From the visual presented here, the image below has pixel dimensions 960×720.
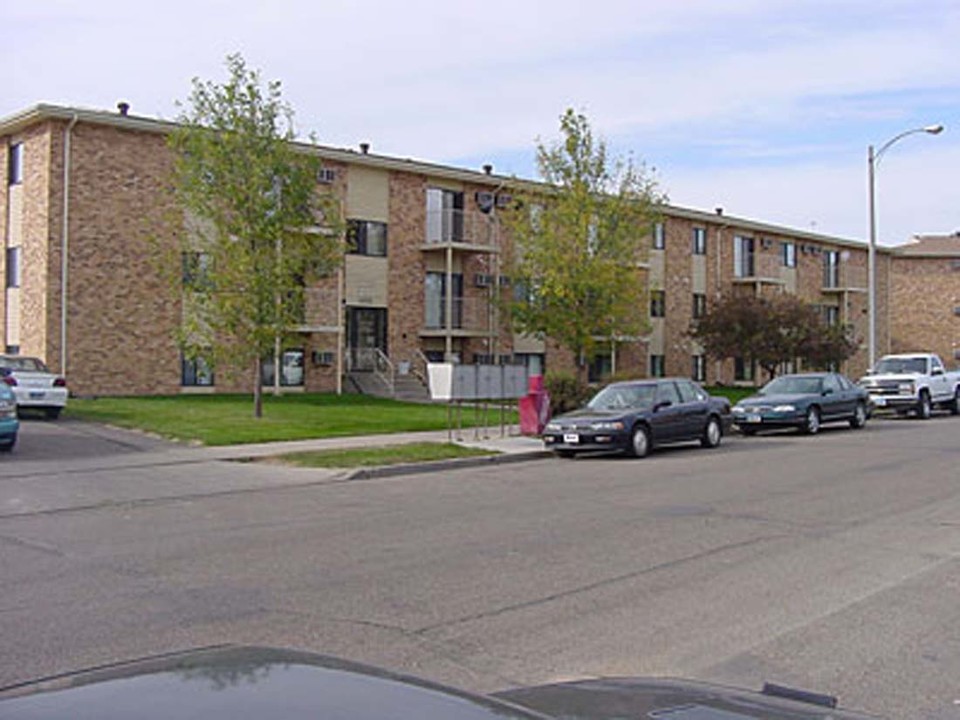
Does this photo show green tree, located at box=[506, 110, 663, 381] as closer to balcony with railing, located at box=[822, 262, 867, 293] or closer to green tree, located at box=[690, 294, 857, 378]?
green tree, located at box=[690, 294, 857, 378]

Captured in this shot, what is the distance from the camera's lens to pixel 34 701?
7.06ft

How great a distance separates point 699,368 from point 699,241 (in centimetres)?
557

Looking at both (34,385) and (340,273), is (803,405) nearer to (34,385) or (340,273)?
(340,273)

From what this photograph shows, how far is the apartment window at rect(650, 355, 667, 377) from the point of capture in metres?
47.3

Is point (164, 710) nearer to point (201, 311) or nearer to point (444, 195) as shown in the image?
point (201, 311)

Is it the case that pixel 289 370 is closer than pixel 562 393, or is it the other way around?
pixel 562 393

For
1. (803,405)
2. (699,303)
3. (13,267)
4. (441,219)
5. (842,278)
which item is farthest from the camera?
(842,278)

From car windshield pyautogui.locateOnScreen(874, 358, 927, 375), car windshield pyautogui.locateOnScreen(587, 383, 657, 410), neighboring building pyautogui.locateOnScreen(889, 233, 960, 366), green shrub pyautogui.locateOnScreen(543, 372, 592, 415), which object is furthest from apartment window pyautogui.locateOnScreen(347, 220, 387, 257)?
neighboring building pyautogui.locateOnScreen(889, 233, 960, 366)

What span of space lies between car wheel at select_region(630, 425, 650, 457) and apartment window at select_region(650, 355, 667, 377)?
27.5m

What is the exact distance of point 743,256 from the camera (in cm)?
5138

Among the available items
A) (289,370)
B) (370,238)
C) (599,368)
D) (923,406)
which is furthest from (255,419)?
(599,368)

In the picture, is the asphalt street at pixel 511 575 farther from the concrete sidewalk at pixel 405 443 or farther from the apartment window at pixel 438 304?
the apartment window at pixel 438 304

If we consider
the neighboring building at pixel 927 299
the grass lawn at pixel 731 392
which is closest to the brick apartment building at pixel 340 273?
the grass lawn at pixel 731 392

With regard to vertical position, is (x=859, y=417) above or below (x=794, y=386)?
below
